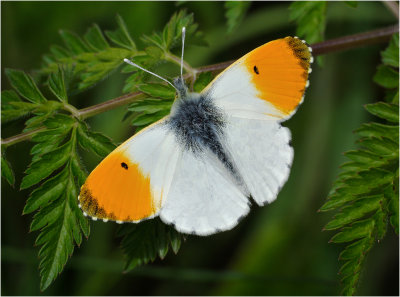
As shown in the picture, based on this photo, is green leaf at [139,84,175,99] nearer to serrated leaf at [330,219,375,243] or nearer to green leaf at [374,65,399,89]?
serrated leaf at [330,219,375,243]

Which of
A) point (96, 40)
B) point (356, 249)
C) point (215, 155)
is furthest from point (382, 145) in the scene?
point (96, 40)

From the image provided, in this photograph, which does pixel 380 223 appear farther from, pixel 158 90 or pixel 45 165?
pixel 45 165

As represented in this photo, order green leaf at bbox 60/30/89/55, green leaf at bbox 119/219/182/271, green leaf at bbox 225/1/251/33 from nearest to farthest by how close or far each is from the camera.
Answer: green leaf at bbox 119/219/182/271
green leaf at bbox 225/1/251/33
green leaf at bbox 60/30/89/55

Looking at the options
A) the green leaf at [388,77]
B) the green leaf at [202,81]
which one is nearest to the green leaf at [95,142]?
the green leaf at [202,81]

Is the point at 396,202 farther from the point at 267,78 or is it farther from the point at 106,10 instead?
the point at 106,10

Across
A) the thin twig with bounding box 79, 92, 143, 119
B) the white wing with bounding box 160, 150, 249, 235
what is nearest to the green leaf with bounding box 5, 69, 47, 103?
the thin twig with bounding box 79, 92, 143, 119
